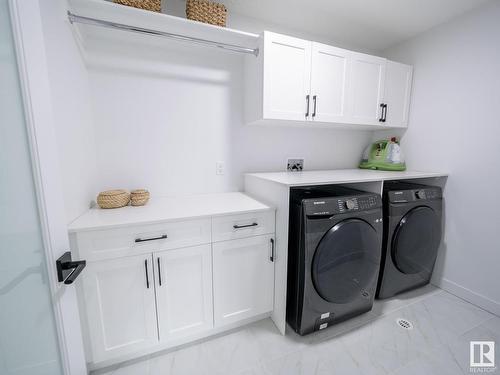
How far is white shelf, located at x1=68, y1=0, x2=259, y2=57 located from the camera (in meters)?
1.20

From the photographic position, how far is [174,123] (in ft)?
5.45

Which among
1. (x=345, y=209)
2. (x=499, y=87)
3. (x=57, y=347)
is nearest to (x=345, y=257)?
(x=345, y=209)

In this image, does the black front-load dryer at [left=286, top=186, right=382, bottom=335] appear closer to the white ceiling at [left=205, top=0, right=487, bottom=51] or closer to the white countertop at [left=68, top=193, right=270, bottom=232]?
the white countertop at [left=68, top=193, right=270, bottom=232]

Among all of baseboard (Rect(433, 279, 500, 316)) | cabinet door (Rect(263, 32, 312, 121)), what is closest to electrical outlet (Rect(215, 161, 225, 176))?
cabinet door (Rect(263, 32, 312, 121))

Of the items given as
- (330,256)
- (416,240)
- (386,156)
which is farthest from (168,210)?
(386,156)

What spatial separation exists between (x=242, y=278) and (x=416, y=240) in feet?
4.76

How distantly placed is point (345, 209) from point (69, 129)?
164 centimetres

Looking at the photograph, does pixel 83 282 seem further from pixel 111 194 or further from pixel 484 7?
pixel 484 7

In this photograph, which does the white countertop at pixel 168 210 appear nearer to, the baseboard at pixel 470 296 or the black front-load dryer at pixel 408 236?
the black front-load dryer at pixel 408 236

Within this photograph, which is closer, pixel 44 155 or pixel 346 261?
pixel 44 155

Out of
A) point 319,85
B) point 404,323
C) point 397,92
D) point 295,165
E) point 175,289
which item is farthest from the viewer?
point 295,165

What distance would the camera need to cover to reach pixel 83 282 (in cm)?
108

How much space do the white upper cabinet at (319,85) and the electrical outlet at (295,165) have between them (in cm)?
47

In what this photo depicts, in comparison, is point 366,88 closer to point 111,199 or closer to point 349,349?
point 349,349
